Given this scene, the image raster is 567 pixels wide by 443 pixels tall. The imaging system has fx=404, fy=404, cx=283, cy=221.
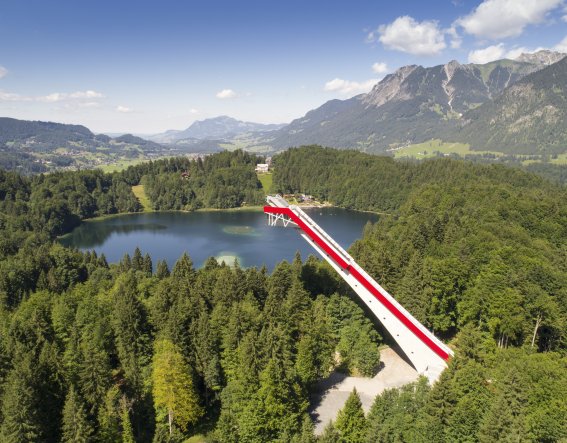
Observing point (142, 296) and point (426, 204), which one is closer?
point (142, 296)

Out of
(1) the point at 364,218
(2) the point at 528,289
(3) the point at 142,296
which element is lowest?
(1) the point at 364,218

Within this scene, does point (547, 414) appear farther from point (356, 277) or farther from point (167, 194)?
point (167, 194)

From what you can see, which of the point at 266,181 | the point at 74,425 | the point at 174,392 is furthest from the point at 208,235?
the point at 74,425

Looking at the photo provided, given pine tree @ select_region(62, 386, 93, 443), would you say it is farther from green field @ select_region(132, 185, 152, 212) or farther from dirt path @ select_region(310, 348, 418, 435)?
green field @ select_region(132, 185, 152, 212)

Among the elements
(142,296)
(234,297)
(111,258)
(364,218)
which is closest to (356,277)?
(234,297)

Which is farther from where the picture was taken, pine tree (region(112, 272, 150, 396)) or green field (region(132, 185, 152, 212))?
green field (region(132, 185, 152, 212))

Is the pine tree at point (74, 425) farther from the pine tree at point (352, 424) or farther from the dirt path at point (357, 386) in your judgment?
the pine tree at point (352, 424)

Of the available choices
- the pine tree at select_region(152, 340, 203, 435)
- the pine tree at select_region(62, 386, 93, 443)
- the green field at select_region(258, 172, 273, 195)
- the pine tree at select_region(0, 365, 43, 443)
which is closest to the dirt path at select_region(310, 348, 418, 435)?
the pine tree at select_region(152, 340, 203, 435)
